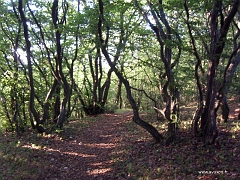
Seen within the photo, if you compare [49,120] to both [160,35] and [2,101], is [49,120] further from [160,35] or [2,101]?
[160,35]

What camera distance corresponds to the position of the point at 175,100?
25.4 feet

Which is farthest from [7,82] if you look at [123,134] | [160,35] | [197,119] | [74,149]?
[197,119]

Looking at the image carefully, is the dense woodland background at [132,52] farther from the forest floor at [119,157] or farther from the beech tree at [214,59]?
the forest floor at [119,157]

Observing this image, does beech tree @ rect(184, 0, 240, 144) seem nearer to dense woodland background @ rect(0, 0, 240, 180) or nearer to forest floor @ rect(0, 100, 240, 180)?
dense woodland background @ rect(0, 0, 240, 180)

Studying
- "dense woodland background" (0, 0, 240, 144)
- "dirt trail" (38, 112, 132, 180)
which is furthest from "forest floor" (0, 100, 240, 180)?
"dense woodland background" (0, 0, 240, 144)

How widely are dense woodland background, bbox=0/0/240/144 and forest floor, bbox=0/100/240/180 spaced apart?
0.62 metres

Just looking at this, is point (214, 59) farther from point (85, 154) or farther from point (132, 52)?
point (85, 154)

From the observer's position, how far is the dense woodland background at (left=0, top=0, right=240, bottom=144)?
21.3 ft

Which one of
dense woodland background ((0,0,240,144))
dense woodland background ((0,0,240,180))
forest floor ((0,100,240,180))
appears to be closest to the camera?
forest floor ((0,100,240,180))

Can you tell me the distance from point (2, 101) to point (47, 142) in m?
3.75

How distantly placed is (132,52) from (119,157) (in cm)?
470

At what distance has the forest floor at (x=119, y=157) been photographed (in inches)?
225

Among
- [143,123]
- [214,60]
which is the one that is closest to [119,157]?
[143,123]

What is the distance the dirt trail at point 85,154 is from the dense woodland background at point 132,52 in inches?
62.1
